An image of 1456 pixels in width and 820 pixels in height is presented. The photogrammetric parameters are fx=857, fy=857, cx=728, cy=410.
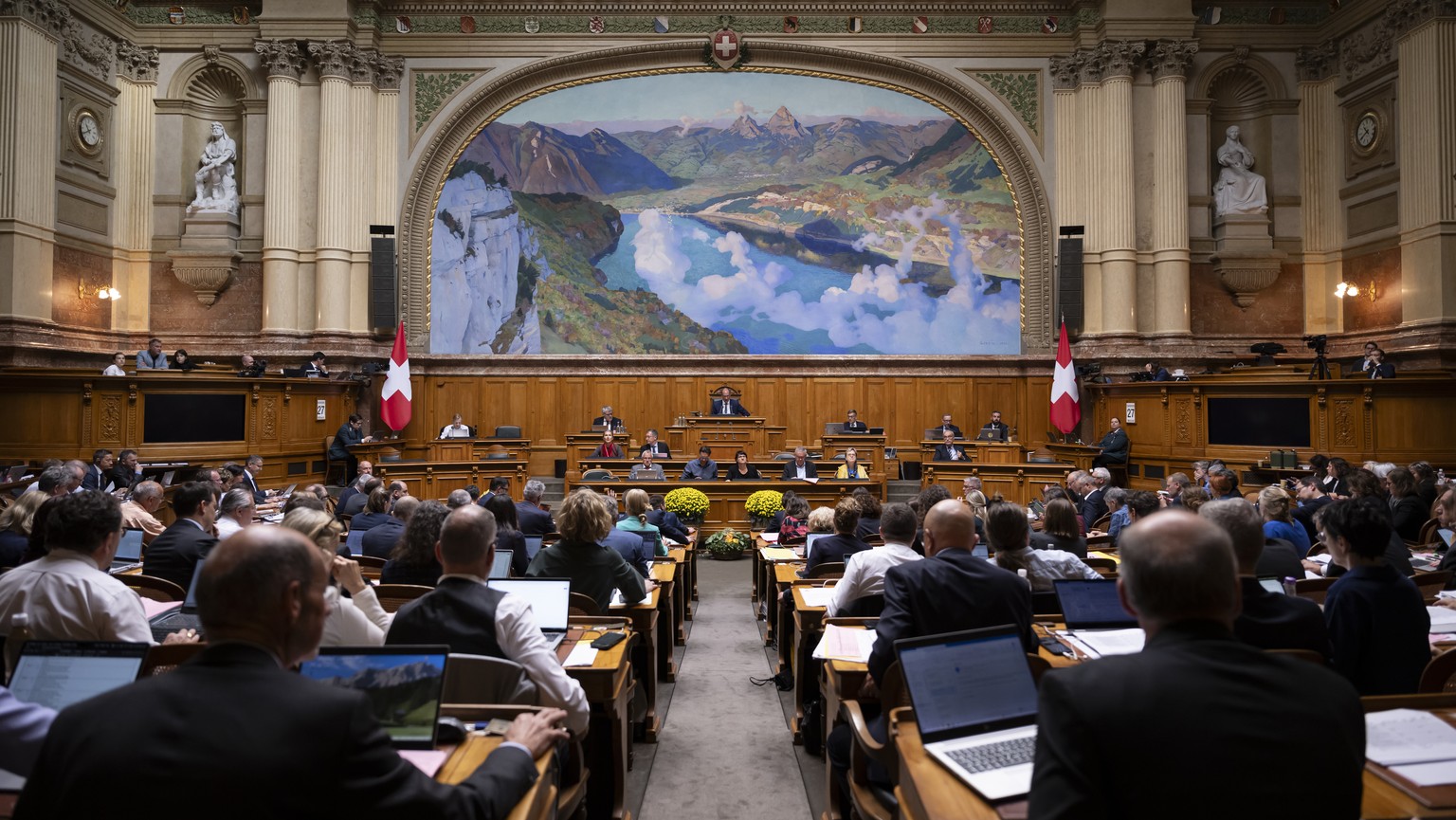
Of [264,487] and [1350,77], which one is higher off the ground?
[1350,77]

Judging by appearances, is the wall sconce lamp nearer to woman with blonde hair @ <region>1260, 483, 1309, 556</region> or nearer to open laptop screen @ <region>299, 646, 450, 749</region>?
woman with blonde hair @ <region>1260, 483, 1309, 556</region>

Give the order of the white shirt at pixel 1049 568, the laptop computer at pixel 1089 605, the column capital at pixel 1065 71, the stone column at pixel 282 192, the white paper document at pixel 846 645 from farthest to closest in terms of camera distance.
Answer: the column capital at pixel 1065 71 < the stone column at pixel 282 192 < the white shirt at pixel 1049 568 < the laptop computer at pixel 1089 605 < the white paper document at pixel 846 645

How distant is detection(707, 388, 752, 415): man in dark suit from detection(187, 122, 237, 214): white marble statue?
9658 mm

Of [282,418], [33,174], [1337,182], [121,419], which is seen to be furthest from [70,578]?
[1337,182]

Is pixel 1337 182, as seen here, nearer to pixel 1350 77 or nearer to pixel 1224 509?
pixel 1350 77

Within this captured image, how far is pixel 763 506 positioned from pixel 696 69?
10217mm

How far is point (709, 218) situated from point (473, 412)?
5933mm

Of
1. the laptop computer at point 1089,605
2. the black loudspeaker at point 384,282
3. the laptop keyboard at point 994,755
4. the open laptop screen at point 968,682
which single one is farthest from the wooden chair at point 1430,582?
the black loudspeaker at point 384,282

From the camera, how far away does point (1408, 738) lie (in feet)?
7.30

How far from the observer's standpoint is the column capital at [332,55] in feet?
50.5

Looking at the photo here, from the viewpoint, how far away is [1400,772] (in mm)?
2035

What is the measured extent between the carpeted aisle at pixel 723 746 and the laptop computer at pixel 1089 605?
1487 mm

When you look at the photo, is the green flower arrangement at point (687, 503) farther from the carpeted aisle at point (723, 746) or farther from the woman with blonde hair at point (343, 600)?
the woman with blonde hair at point (343, 600)

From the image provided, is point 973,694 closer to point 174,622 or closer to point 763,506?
point 174,622
